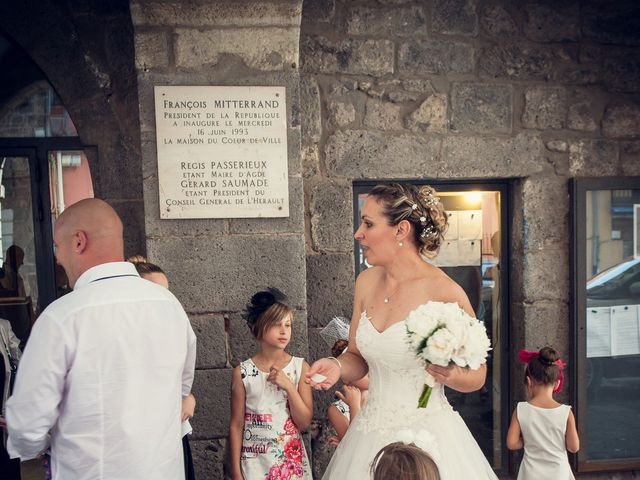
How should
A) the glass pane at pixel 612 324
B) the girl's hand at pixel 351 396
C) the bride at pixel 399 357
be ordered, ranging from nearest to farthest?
1. the bride at pixel 399 357
2. the girl's hand at pixel 351 396
3. the glass pane at pixel 612 324

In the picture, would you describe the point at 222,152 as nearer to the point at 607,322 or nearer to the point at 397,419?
the point at 397,419

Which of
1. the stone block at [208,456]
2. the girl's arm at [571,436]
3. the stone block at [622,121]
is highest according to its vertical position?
the stone block at [622,121]

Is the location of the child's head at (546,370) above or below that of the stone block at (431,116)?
below

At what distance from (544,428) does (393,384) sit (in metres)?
1.11

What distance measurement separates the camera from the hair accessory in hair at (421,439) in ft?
7.00

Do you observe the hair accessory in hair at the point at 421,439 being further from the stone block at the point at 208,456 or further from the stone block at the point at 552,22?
the stone block at the point at 552,22

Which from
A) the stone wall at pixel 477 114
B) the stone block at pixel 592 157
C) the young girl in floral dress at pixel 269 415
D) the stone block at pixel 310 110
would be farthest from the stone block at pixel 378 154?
the young girl in floral dress at pixel 269 415

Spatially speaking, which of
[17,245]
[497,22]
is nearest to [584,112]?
[497,22]

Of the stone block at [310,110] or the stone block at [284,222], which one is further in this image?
the stone block at [310,110]

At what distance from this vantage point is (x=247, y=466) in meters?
2.77

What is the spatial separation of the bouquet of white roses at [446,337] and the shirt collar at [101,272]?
104cm

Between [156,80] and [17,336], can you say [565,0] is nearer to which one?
[156,80]

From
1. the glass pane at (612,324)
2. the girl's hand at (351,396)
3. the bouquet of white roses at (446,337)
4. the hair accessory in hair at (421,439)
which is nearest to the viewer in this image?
the bouquet of white roses at (446,337)

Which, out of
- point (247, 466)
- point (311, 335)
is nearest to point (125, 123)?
point (311, 335)
